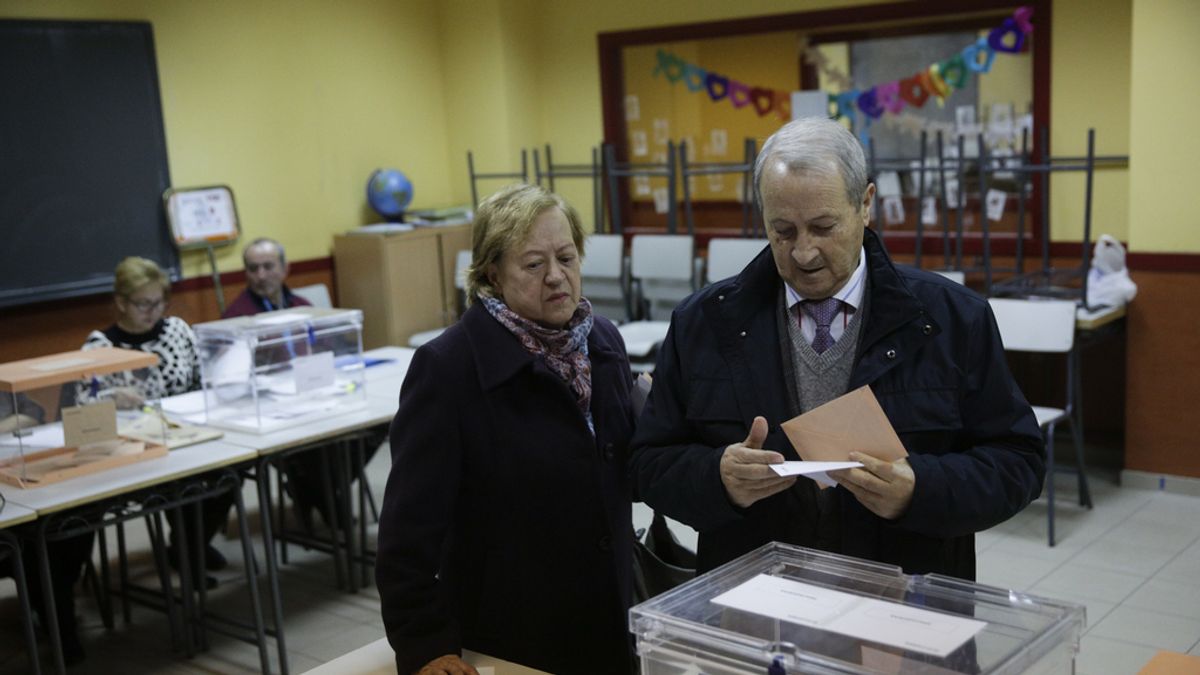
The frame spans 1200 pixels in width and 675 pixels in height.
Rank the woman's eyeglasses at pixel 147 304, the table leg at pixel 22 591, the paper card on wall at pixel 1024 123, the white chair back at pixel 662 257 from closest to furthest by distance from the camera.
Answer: the table leg at pixel 22 591 → the woman's eyeglasses at pixel 147 304 → the paper card on wall at pixel 1024 123 → the white chair back at pixel 662 257

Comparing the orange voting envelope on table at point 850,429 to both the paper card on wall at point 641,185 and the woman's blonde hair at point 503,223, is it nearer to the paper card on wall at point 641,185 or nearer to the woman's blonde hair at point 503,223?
the woman's blonde hair at point 503,223

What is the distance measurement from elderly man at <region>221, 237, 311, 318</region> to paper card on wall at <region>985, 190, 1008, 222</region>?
11.9 feet

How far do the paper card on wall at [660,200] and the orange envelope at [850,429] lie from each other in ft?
19.3

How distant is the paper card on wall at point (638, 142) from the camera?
747 cm

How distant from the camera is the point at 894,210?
641 centimetres

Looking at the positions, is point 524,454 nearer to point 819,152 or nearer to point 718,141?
point 819,152

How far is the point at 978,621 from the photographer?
1380mm

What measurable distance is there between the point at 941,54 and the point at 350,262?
12.4 ft

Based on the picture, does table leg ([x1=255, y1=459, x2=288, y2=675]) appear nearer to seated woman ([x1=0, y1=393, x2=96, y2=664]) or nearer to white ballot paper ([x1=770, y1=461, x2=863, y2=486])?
seated woman ([x1=0, y1=393, x2=96, y2=664])

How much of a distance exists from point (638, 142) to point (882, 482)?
6074 mm

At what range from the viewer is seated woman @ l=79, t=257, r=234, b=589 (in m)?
4.50

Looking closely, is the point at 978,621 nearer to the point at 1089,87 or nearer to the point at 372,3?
the point at 1089,87

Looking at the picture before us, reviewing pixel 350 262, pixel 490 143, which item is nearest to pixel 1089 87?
pixel 490 143

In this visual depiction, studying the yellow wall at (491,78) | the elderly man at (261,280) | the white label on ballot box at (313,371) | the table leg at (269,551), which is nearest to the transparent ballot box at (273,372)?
the white label on ballot box at (313,371)
